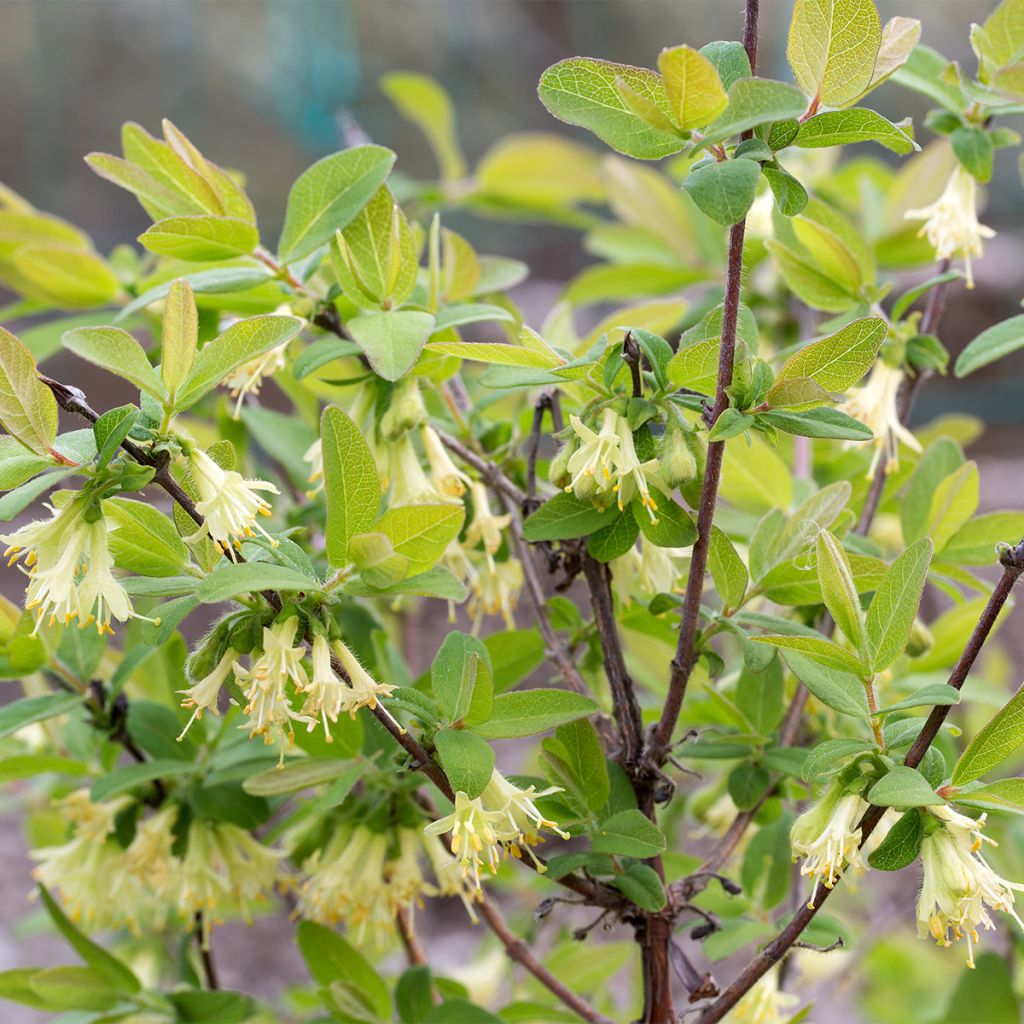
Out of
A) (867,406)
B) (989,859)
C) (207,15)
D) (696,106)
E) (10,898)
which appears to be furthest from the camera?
(207,15)

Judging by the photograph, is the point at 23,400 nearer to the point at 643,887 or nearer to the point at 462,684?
the point at 462,684

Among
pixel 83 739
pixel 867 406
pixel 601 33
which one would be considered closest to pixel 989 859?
pixel 867 406

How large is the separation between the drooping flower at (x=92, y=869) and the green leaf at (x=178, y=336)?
1.41ft

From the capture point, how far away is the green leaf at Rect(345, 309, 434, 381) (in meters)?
0.67

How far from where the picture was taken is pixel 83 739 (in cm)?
95

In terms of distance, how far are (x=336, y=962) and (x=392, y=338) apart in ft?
1.72

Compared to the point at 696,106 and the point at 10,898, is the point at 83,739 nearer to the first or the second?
the point at 696,106

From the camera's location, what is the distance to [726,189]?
0.55m

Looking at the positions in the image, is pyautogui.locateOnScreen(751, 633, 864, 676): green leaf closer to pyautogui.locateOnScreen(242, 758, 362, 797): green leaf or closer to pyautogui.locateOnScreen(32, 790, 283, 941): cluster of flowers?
pyautogui.locateOnScreen(242, 758, 362, 797): green leaf

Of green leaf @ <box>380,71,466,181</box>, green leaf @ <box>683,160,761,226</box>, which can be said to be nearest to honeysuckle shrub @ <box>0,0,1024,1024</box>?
green leaf @ <box>683,160,761,226</box>

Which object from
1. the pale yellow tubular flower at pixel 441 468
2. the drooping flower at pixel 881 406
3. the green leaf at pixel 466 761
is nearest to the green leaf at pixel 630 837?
the green leaf at pixel 466 761

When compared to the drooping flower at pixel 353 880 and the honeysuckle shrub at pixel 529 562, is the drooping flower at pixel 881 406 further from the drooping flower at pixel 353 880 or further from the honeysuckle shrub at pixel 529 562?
the drooping flower at pixel 353 880

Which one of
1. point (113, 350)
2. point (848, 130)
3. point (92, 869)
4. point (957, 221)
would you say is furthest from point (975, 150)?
point (92, 869)

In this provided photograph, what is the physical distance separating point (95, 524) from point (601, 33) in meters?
5.74
